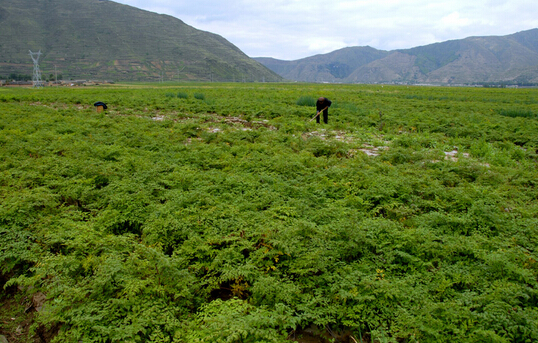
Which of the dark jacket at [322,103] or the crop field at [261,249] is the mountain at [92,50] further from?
the crop field at [261,249]

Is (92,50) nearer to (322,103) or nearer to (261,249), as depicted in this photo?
(322,103)

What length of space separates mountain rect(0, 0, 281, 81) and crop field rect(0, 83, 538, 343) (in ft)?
465

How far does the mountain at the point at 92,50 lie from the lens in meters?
135

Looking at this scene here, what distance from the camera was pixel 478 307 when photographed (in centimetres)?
341

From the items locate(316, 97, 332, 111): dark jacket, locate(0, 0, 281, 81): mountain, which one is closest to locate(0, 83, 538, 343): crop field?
locate(316, 97, 332, 111): dark jacket

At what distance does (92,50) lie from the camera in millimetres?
155500

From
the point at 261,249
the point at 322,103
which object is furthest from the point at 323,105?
the point at 261,249

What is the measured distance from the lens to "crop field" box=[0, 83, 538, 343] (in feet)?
10.7

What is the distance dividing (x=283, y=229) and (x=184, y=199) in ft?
7.06

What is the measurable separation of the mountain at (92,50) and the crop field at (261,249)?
14185 centimetres

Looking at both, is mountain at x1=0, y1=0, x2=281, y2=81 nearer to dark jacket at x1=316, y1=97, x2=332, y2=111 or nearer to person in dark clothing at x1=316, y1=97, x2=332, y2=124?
person in dark clothing at x1=316, y1=97, x2=332, y2=124

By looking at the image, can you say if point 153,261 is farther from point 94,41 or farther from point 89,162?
point 94,41

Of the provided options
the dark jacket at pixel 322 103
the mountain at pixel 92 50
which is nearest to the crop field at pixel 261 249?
the dark jacket at pixel 322 103

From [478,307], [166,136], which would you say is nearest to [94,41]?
[166,136]
